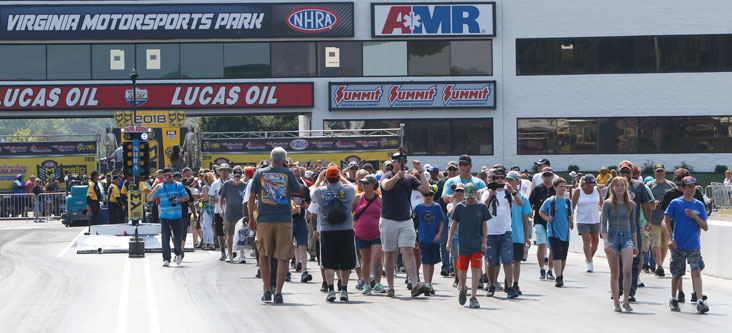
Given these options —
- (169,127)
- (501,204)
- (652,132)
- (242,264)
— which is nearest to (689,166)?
(652,132)

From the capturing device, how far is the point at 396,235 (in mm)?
14625

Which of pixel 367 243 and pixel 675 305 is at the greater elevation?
pixel 367 243

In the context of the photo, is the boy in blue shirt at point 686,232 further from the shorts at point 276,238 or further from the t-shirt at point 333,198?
the shorts at point 276,238

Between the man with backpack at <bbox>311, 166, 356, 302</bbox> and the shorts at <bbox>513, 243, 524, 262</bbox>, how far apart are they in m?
2.34

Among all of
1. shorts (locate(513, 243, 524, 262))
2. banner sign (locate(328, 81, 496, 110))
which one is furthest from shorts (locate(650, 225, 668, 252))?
banner sign (locate(328, 81, 496, 110))

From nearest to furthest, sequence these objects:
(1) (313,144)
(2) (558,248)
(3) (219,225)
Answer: (2) (558,248) < (3) (219,225) < (1) (313,144)

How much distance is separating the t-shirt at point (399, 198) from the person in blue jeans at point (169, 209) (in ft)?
21.8

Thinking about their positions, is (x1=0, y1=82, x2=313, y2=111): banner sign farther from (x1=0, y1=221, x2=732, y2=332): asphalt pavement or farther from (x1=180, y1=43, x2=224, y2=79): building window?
(x1=0, y1=221, x2=732, y2=332): asphalt pavement

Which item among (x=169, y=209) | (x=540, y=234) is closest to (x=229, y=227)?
(x=169, y=209)

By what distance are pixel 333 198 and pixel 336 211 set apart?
0.17 m

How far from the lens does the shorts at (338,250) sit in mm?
14305

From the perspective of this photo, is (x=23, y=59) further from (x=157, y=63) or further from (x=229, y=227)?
(x=229, y=227)

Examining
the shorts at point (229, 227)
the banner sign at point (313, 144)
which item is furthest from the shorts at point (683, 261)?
the banner sign at point (313, 144)

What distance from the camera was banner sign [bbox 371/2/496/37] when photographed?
A: 49469 mm
